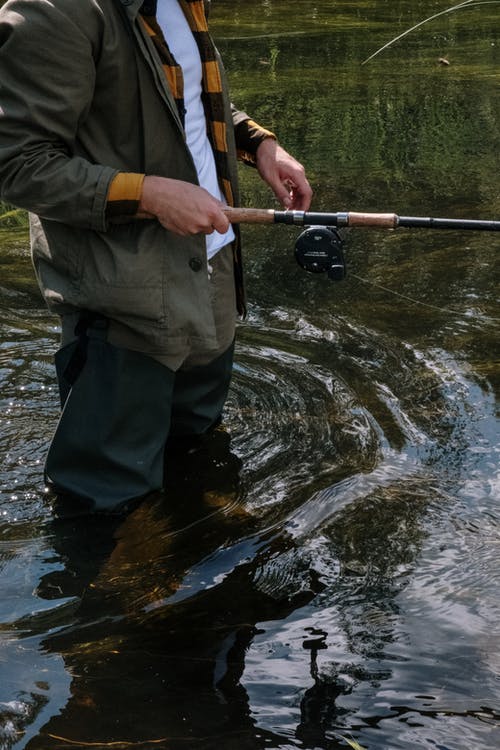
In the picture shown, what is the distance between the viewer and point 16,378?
12.8 feet

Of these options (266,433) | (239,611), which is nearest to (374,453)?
(266,433)

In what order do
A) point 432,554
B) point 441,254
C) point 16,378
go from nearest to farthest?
point 432,554 < point 16,378 < point 441,254

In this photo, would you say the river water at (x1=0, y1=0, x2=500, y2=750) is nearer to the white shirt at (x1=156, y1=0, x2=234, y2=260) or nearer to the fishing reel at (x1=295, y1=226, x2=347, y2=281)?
the fishing reel at (x1=295, y1=226, x2=347, y2=281)

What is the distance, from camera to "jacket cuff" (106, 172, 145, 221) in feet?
8.32

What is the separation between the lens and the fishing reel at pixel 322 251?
3.00 m

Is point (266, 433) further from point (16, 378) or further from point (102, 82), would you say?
point (102, 82)

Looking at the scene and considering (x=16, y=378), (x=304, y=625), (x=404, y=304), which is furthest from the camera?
(x=404, y=304)

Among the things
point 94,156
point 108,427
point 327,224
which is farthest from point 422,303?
point 94,156

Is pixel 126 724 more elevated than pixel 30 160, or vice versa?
pixel 30 160

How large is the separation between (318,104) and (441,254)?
107 inches

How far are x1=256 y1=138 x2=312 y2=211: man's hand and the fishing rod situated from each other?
0.53 ft

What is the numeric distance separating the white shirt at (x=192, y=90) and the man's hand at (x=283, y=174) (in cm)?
25

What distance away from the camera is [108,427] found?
281 centimetres

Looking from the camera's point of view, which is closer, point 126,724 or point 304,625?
point 126,724
